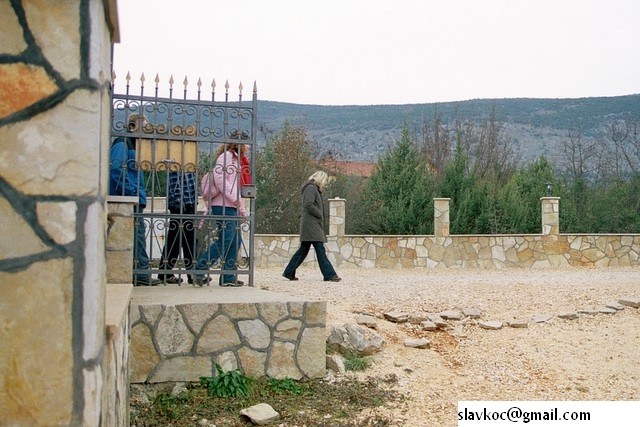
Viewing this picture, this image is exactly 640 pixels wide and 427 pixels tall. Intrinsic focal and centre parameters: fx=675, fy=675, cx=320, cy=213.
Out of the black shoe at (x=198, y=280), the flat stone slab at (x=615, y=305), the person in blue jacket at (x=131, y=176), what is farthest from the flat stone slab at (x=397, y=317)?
the flat stone slab at (x=615, y=305)

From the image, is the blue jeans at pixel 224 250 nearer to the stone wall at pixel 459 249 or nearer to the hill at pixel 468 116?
the stone wall at pixel 459 249

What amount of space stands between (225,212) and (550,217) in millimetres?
12045

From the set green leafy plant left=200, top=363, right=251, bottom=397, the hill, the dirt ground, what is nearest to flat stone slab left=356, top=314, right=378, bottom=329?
the dirt ground

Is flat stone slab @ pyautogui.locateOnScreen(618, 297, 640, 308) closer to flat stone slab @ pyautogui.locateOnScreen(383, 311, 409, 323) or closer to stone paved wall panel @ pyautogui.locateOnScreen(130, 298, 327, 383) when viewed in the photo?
flat stone slab @ pyautogui.locateOnScreen(383, 311, 409, 323)

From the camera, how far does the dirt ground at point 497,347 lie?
520 centimetres

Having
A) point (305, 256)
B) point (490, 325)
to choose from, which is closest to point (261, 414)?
point (490, 325)

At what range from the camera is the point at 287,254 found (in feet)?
52.7

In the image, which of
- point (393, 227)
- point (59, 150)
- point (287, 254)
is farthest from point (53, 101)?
point (393, 227)

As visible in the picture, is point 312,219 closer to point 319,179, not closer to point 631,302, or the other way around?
point 319,179

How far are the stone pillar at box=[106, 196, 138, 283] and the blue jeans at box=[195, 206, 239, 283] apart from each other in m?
1.39

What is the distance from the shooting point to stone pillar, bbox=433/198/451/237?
53.4 feet

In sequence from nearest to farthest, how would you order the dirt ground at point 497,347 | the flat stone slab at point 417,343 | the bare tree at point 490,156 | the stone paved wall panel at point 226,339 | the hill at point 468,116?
the stone paved wall panel at point 226,339 → the dirt ground at point 497,347 → the flat stone slab at point 417,343 → the bare tree at point 490,156 → the hill at point 468,116

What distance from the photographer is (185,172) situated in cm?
586

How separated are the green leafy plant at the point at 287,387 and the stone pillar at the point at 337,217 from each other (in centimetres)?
1134
